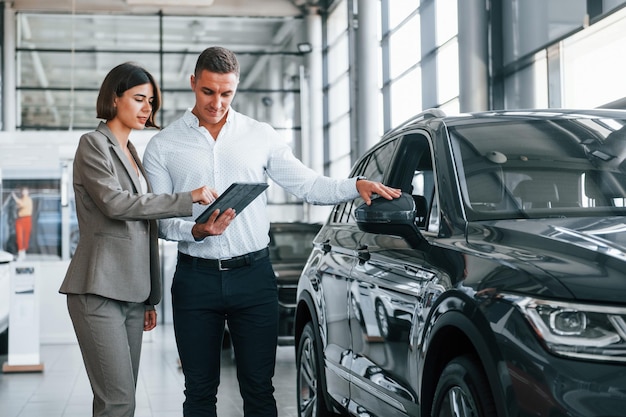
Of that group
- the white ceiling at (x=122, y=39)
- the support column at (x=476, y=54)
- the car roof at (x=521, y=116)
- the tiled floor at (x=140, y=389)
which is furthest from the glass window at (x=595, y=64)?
the white ceiling at (x=122, y=39)

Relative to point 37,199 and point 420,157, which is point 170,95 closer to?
point 37,199

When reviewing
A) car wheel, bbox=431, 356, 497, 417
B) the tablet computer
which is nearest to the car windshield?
car wheel, bbox=431, 356, 497, 417

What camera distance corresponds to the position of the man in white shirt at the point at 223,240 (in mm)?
4211

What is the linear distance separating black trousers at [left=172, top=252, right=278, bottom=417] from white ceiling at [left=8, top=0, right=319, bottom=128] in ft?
77.8

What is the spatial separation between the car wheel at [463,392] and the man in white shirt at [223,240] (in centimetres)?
92

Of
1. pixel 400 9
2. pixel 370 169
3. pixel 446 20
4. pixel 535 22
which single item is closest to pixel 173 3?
pixel 400 9

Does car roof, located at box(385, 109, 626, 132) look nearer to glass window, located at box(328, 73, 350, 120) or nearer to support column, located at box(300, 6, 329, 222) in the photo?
glass window, located at box(328, 73, 350, 120)

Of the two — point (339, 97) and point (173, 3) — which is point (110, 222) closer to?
point (339, 97)

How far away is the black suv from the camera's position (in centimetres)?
283

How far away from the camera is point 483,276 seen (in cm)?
326

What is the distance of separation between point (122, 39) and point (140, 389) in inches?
795

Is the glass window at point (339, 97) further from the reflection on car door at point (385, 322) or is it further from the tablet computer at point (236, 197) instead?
the tablet computer at point (236, 197)

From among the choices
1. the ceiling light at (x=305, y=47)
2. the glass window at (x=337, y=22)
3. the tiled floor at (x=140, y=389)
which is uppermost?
the glass window at (x=337, y=22)

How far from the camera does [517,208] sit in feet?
12.7
